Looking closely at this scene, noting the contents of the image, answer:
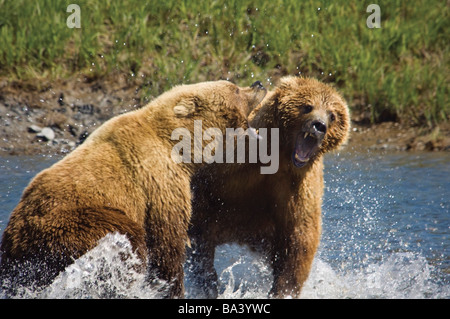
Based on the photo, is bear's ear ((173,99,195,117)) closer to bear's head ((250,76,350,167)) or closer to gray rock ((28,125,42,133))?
bear's head ((250,76,350,167))

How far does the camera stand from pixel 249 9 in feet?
32.1

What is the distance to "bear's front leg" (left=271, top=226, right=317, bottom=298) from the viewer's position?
183 inches

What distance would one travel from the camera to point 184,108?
4703 mm

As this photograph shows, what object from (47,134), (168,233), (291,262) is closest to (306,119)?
(291,262)

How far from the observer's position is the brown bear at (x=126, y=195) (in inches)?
155

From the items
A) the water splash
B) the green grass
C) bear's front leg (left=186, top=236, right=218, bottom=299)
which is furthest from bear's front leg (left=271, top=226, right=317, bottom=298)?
the green grass

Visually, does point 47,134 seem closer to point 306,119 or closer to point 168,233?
point 168,233

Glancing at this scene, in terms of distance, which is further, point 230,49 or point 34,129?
point 230,49

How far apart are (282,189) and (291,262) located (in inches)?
18.2

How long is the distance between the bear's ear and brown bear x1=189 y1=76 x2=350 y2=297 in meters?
0.36

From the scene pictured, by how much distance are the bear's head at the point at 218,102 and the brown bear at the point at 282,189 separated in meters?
0.08

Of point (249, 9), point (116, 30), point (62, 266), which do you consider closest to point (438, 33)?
point (249, 9)

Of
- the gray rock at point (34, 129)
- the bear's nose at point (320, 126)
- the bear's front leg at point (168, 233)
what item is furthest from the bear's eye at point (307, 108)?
the gray rock at point (34, 129)
